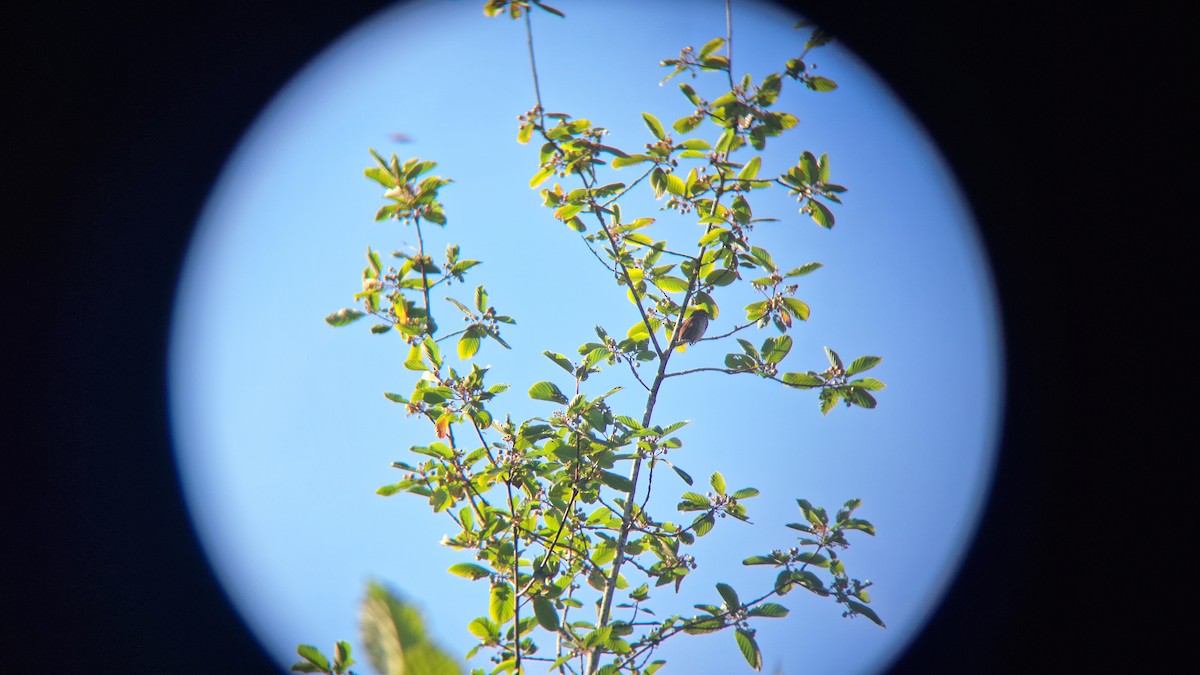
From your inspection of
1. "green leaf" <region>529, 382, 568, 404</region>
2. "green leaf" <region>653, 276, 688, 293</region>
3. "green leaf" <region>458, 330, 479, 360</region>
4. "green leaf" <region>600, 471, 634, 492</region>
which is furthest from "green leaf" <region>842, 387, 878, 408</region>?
"green leaf" <region>458, 330, 479, 360</region>

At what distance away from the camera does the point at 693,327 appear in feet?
9.89

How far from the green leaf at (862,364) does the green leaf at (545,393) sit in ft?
4.76

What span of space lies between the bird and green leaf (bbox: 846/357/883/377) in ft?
2.49

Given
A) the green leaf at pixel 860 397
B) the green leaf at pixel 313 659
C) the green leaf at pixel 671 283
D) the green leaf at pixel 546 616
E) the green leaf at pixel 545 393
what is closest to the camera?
the green leaf at pixel 313 659

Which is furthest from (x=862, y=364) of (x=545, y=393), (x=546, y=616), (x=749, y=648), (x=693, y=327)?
(x=546, y=616)

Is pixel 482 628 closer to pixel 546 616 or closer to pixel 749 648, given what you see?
pixel 546 616

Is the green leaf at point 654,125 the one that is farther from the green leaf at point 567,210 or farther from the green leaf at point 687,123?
the green leaf at point 567,210

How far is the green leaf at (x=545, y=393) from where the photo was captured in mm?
2705

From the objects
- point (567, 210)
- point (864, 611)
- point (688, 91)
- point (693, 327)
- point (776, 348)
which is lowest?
point (864, 611)

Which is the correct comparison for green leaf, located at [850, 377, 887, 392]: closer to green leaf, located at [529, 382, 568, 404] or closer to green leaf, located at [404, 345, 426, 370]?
green leaf, located at [529, 382, 568, 404]

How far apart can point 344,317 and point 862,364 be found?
8.29 ft

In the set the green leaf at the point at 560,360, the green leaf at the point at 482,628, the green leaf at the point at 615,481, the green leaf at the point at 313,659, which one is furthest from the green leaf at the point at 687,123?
the green leaf at the point at 313,659

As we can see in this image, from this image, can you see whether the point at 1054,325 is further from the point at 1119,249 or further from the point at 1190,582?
the point at 1190,582

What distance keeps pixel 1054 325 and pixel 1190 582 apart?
3.83 feet
